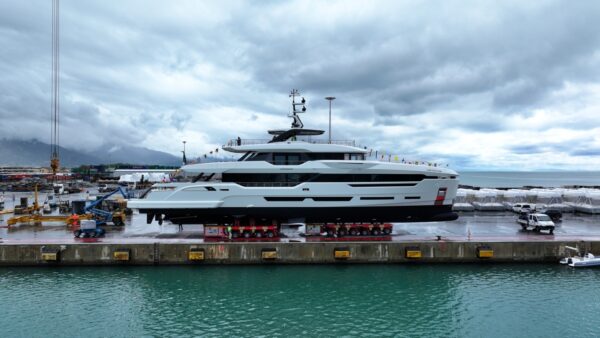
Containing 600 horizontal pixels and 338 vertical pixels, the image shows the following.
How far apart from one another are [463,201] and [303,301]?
24.7 metres

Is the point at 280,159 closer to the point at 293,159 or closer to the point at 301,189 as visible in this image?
the point at 293,159

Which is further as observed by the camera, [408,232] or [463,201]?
[463,201]

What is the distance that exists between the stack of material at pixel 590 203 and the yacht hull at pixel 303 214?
18667 mm

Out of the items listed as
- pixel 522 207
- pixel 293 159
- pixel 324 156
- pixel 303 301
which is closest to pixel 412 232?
pixel 324 156

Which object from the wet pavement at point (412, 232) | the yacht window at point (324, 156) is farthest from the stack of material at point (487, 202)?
the yacht window at point (324, 156)

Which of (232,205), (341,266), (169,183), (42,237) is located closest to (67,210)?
(42,237)

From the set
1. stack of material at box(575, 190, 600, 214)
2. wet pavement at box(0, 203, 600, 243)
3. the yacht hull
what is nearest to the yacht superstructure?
the yacht hull

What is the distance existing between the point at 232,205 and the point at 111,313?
8834mm

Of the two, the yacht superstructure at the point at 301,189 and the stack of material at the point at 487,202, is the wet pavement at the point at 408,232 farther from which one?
the stack of material at the point at 487,202

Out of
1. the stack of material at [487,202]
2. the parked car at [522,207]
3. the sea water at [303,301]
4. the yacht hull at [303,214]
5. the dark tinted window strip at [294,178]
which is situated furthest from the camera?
the stack of material at [487,202]

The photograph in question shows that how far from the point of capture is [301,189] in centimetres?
2183

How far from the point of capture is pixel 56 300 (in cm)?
1513

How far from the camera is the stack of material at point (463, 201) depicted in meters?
33.2

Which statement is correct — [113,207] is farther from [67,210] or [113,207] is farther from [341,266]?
[341,266]
